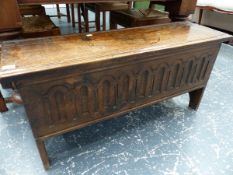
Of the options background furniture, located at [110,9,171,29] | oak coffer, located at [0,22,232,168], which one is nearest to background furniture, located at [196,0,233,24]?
background furniture, located at [110,9,171,29]

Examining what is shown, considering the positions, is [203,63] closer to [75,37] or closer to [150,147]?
[150,147]

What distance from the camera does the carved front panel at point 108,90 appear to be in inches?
35.8

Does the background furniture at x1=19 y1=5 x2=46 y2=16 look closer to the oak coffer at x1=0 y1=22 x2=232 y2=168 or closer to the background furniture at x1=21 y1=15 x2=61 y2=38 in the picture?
the background furniture at x1=21 y1=15 x2=61 y2=38

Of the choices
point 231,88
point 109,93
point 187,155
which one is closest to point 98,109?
point 109,93

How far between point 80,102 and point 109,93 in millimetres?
165

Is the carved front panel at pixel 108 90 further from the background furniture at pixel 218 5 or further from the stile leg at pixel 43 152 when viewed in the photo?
the background furniture at pixel 218 5

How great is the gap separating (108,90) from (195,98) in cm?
88

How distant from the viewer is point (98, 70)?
0.92 meters

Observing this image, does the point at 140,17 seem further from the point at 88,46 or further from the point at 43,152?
the point at 43,152

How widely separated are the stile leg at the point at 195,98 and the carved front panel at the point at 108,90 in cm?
24

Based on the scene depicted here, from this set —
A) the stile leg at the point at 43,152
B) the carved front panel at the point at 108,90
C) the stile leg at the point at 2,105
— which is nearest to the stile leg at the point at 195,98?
the carved front panel at the point at 108,90

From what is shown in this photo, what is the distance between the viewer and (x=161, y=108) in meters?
1.65

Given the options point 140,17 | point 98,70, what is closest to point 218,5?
point 140,17

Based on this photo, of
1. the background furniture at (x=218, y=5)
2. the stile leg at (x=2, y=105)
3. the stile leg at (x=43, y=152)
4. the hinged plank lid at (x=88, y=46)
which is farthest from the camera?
the background furniture at (x=218, y=5)
